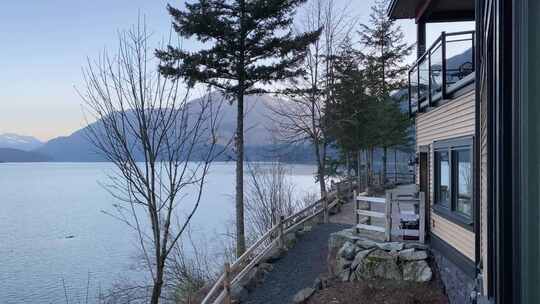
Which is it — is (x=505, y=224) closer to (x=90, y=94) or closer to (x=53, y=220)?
(x=90, y=94)

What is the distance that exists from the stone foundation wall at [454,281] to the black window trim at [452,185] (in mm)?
823

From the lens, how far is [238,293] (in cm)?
948

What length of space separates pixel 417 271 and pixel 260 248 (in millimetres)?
6567

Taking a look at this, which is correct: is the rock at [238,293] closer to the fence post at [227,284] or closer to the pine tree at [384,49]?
the fence post at [227,284]

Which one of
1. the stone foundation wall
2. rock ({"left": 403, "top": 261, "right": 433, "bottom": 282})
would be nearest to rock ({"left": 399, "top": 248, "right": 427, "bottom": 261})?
rock ({"left": 403, "top": 261, "right": 433, "bottom": 282})

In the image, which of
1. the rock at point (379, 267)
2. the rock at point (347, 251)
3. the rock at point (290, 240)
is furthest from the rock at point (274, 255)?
the rock at point (379, 267)

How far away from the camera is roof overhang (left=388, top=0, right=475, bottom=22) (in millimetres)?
9781

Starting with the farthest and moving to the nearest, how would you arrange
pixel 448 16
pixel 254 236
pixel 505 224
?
pixel 254 236
pixel 448 16
pixel 505 224

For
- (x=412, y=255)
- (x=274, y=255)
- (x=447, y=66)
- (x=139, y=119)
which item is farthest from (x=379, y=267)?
(x=139, y=119)

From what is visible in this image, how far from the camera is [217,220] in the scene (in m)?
21.5

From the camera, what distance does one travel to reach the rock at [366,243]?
9009 millimetres

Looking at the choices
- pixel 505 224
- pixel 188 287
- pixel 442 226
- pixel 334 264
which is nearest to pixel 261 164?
pixel 188 287

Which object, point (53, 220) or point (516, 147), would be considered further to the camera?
point (53, 220)

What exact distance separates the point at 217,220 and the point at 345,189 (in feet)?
25.2
